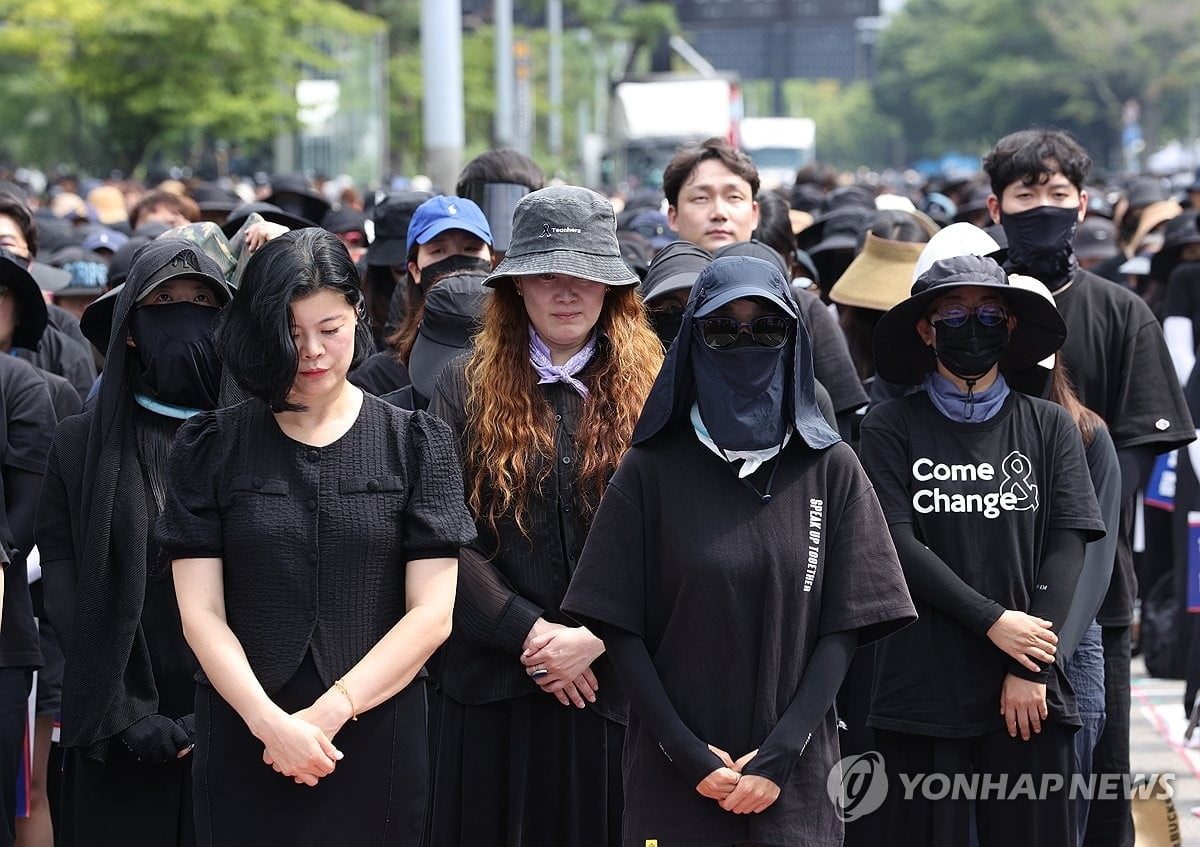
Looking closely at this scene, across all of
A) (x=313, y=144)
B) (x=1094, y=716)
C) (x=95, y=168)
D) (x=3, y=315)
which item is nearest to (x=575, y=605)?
(x=1094, y=716)

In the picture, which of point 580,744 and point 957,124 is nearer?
point 580,744

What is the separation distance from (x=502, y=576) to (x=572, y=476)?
32 centimetres

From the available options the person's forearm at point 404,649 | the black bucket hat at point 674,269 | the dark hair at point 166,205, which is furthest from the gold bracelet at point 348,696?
the dark hair at point 166,205

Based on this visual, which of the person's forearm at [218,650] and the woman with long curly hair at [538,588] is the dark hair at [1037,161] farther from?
the person's forearm at [218,650]

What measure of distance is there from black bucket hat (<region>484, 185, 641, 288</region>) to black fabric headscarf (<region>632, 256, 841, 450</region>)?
2.12 feet

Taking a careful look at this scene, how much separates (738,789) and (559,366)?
55.8 inches

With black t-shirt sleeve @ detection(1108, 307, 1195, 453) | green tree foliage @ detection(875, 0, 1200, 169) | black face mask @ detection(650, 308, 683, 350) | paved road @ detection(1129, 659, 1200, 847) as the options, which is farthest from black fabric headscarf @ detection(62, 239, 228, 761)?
green tree foliage @ detection(875, 0, 1200, 169)

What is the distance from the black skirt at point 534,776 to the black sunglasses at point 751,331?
117cm

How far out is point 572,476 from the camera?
185 inches

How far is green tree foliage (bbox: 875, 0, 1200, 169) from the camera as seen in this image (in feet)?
269

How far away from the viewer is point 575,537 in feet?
15.4

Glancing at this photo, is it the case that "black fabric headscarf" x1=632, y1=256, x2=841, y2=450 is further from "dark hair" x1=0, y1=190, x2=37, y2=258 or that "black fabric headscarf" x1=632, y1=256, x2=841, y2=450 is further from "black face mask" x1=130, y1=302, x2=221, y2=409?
"dark hair" x1=0, y1=190, x2=37, y2=258

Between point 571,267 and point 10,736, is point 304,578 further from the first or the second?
point 10,736

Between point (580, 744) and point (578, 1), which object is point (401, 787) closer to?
point (580, 744)
